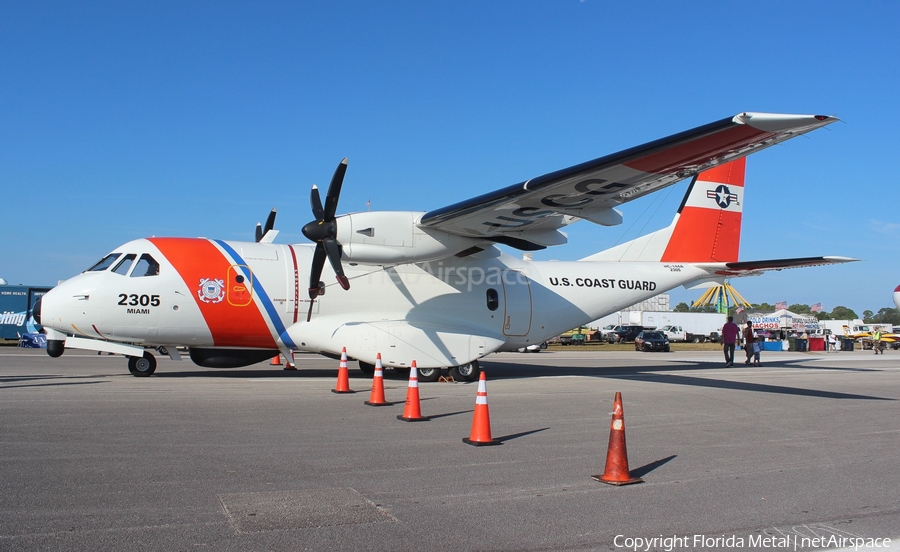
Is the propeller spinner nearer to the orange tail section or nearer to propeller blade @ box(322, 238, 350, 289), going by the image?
propeller blade @ box(322, 238, 350, 289)

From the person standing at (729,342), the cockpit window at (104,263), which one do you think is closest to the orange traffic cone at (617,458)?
the cockpit window at (104,263)

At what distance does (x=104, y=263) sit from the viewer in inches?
568

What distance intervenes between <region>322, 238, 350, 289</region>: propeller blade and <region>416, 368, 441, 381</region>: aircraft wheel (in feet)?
9.53

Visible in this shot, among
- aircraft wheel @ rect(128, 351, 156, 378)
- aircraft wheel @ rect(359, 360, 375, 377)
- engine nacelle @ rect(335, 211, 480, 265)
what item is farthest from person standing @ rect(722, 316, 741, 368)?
aircraft wheel @ rect(128, 351, 156, 378)

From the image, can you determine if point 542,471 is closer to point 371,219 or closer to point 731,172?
point 371,219

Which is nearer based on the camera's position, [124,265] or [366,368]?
[124,265]

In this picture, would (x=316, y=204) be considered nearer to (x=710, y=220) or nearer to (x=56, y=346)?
(x=56, y=346)

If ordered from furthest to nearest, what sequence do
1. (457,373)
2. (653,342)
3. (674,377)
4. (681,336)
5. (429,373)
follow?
(681,336), (653,342), (674,377), (457,373), (429,373)

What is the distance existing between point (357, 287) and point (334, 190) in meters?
2.55

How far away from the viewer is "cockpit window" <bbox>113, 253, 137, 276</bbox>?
1425 cm

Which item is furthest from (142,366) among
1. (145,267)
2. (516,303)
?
(516,303)

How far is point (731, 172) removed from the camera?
65.3 ft

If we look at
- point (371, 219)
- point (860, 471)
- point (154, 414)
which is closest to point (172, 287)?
point (371, 219)

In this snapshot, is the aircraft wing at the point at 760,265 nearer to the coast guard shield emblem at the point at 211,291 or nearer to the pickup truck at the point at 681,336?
the coast guard shield emblem at the point at 211,291
